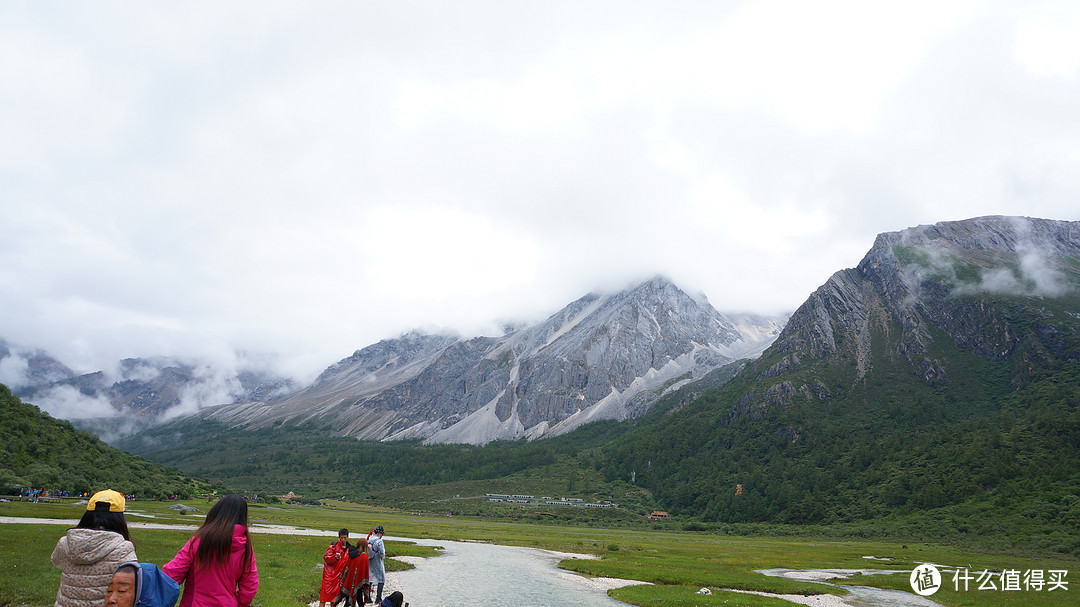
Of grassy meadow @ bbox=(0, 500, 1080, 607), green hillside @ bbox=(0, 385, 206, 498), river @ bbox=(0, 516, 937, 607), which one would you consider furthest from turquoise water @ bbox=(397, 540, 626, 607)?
green hillside @ bbox=(0, 385, 206, 498)

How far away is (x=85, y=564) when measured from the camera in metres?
8.81

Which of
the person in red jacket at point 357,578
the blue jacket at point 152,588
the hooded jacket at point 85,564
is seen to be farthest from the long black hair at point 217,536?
the person in red jacket at point 357,578

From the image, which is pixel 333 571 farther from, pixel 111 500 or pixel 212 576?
pixel 111 500

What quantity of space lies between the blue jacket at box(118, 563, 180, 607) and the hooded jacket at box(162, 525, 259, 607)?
3.78 ft

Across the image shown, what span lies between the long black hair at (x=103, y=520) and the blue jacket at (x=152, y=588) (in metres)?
0.91

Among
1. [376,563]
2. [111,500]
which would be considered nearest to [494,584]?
[376,563]

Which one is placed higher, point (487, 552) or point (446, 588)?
point (446, 588)

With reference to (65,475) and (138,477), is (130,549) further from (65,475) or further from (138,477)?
(138,477)

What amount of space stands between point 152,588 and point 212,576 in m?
1.54

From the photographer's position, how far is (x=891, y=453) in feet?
647

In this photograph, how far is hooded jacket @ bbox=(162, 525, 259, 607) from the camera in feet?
33.3

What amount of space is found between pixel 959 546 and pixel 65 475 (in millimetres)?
164830

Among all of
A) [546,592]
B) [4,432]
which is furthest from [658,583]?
[4,432]

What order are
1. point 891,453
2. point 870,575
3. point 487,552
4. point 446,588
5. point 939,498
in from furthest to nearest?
point 891,453
point 939,498
point 487,552
point 870,575
point 446,588
